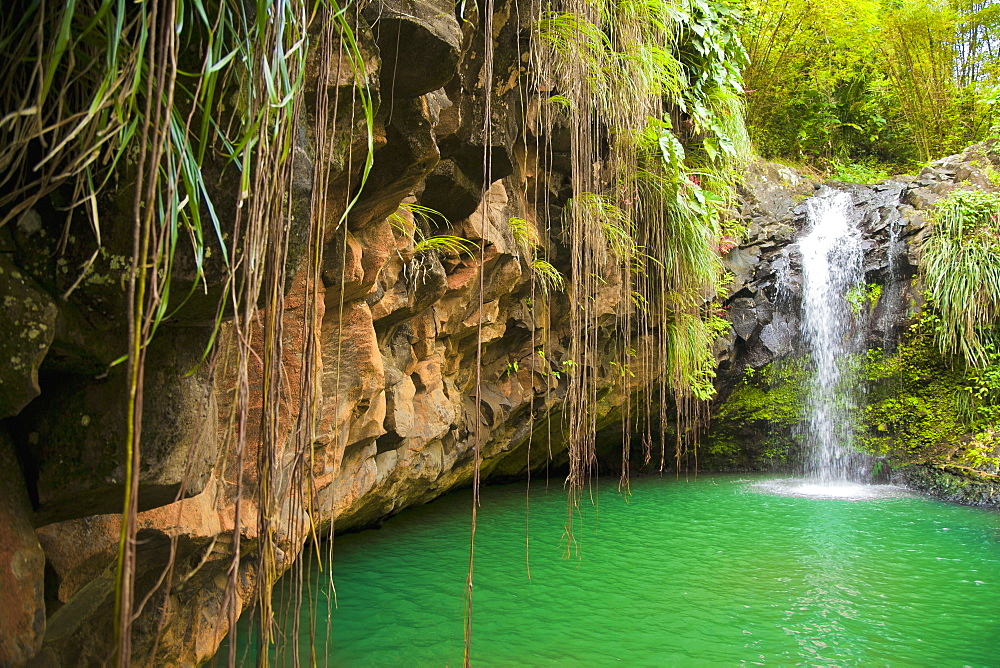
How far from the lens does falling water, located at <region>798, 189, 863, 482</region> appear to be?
781cm

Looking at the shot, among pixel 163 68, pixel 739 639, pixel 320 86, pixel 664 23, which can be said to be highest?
pixel 664 23

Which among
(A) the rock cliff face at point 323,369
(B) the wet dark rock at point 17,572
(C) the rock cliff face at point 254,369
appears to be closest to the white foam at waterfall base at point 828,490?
(A) the rock cliff face at point 323,369

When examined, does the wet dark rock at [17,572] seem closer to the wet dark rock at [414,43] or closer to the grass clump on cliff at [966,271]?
the wet dark rock at [414,43]

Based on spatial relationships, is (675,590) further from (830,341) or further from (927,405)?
(830,341)

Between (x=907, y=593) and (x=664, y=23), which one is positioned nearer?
(x=907, y=593)

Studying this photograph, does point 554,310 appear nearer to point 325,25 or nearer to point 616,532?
point 616,532

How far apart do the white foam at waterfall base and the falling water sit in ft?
1.39

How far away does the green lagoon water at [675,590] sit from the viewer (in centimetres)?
285

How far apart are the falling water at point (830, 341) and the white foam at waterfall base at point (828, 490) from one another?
1.39 feet

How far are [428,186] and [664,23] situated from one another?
2.29 metres

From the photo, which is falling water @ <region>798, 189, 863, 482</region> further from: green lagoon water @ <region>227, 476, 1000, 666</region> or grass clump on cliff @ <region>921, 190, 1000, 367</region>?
green lagoon water @ <region>227, 476, 1000, 666</region>

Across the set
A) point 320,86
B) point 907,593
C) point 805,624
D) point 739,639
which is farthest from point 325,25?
point 907,593

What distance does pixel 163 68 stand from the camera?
3.07ft

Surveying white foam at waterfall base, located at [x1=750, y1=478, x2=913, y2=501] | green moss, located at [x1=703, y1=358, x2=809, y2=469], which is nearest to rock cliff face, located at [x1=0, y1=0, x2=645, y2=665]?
white foam at waterfall base, located at [x1=750, y1=478, x2=913, y2=501]
